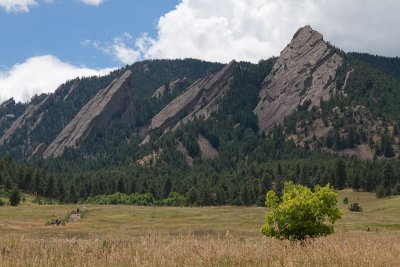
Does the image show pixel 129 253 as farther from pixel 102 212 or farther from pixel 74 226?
pixel 102 212

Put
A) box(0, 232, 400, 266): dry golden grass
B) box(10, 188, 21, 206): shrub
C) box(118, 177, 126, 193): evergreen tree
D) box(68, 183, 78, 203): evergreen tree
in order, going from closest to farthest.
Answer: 1. box(0, 232, 400, 266): dry golden grass
2. box(10, 188, 21, 206): shrub
3. box(68, 183, 78, 203): evergreen tree
4. box(118, 177, 126, 193): evergreen tree

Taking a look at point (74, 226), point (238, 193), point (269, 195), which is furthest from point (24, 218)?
point (238, 193)

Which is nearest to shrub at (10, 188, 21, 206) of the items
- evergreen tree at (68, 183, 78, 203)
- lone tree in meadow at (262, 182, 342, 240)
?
evergreen tree at (68, 183, 78, 203)

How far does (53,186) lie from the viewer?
146m

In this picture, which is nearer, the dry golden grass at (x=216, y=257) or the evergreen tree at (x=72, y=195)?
the dry golden grass at (x=216, y=257)

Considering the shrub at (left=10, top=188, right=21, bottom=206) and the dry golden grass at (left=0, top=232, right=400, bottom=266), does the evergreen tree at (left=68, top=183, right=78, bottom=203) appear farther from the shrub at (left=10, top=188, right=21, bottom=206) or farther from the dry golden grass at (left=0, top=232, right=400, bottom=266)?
the dry golden grass at (left=0, top=232, right=400, bottom=266)

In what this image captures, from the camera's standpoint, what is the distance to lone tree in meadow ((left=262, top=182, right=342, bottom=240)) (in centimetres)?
2508

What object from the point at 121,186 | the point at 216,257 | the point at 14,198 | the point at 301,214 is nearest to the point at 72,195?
the point at 121,186

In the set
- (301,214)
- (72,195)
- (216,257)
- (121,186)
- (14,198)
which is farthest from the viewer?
(121,186)

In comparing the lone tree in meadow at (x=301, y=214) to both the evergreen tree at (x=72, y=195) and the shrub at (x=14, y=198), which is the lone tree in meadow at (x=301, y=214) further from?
the evergreen tree at (x=72, y=195)

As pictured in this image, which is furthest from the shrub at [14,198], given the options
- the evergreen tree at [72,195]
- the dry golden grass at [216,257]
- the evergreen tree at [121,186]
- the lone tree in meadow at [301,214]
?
the dry golden grass at [216,257]

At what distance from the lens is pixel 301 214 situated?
24.9 m

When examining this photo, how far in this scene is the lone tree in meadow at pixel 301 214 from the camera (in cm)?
2508

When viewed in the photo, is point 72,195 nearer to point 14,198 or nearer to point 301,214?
point 14,198
